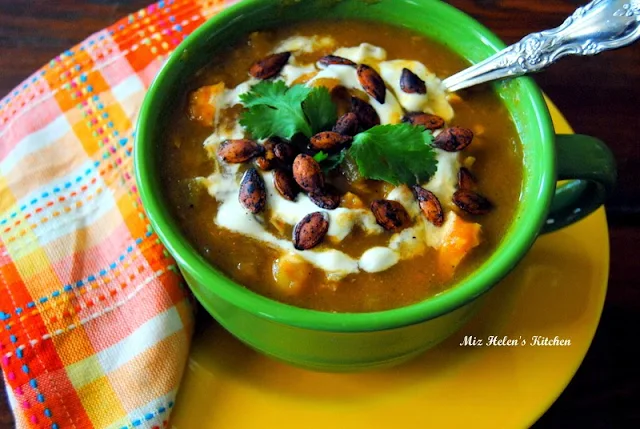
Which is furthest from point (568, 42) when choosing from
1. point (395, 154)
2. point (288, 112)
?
point (288, 112)

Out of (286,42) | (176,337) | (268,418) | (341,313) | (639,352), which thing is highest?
(286,42)

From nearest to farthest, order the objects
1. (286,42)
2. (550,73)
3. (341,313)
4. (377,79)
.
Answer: (341,313) → (377,79) → (286,42) → (550,73)

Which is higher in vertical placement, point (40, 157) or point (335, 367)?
point (40, 157)

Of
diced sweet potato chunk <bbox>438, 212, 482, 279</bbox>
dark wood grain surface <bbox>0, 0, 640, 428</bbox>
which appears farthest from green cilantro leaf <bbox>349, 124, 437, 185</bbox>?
dark wood grain surface <bbox>0, 0, 640, 428</bbox>

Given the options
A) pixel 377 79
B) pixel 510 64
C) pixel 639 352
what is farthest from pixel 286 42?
pixel 639 352

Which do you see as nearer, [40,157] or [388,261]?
[388,261]

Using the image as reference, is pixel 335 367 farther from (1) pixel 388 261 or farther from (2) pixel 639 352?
(2) pixel 639 352

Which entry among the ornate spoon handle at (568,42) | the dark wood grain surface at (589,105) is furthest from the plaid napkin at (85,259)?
the ornate spoon handle at (568,42)
